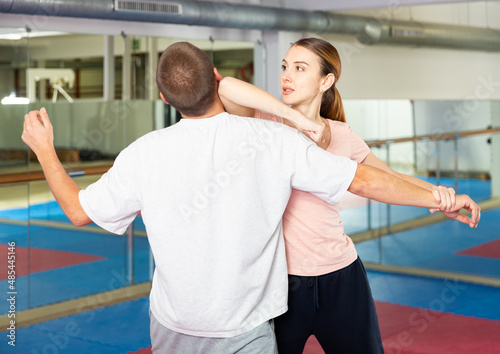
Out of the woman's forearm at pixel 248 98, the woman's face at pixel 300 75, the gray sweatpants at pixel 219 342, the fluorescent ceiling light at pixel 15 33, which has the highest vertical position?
the fluorescent ceiling light at pixel 15 33

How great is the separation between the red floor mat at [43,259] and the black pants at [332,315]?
436 centimetres

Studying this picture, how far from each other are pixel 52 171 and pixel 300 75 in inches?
35.0

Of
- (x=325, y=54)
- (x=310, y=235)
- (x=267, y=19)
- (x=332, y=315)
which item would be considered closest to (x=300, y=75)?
(x=325, y=54)

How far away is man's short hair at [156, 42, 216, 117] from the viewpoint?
5.90ft

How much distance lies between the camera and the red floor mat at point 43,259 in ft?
21.4

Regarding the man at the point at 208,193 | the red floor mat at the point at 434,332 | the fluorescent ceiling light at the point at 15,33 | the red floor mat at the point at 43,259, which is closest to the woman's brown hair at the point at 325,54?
the man at the point at 208,193

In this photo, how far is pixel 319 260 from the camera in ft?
7.40

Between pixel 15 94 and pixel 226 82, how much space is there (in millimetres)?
3729

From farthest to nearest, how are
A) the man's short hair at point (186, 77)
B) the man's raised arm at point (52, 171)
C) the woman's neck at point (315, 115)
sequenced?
1. the woman's neck at point (315, 115)
2. the man's raised arm at point (52, 171)
3. the man's short hair at point (186, 77)

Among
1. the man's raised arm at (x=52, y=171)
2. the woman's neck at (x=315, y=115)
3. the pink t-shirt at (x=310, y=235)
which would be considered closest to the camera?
the man's raised arm at (x=52, y=171)

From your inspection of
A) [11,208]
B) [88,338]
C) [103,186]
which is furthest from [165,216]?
[11,208]

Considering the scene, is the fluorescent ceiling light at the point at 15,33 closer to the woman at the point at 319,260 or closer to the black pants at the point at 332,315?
the woman at the point at 319,260

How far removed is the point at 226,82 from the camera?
1996 mm

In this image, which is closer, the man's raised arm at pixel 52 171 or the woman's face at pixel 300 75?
the man's raised arm at pixel 52 171
